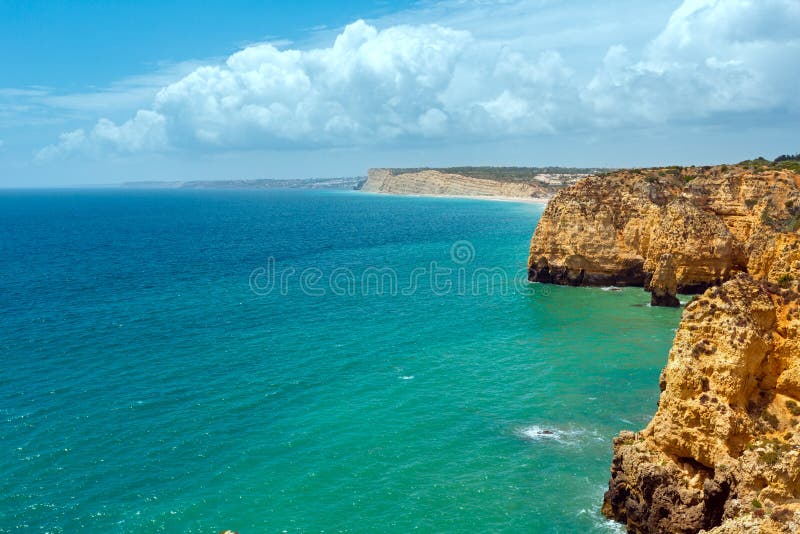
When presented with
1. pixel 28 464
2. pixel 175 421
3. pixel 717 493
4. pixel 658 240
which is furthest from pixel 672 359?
pixel 658 240

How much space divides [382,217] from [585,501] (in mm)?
160896

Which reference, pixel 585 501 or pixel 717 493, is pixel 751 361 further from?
pixel 585 501

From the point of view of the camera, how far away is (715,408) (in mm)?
22391

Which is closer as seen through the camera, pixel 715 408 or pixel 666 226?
pixel 715 408

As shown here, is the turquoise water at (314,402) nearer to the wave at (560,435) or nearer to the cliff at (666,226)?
the wave at (560,435)

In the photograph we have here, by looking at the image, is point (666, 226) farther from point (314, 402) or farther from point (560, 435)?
point (314, 402)

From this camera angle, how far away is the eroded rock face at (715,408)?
22.0 metres

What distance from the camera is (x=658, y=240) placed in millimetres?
64438

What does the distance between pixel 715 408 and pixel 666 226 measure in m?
44.5

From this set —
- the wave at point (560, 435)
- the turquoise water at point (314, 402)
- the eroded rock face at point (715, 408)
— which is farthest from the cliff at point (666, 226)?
the eroded rock face at point (715, 408)

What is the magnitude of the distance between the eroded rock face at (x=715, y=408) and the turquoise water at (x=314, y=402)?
10.8 feet

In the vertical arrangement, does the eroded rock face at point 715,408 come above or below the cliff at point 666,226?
below

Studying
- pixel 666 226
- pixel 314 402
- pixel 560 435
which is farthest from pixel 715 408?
pixel 666 226

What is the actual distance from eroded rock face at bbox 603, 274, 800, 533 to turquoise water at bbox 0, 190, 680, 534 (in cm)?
330
